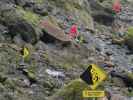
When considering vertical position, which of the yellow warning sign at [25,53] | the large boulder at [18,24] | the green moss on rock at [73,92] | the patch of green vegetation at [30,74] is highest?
the large boulder at [18,24]

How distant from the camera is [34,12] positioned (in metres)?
23.2

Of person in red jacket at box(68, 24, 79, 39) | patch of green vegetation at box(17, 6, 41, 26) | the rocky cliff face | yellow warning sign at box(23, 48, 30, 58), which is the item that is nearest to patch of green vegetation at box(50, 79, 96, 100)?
the rocky cliff face

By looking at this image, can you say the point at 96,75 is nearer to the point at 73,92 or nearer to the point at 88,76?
the point at 88,76

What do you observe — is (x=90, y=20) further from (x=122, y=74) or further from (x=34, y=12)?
(x=122, y=74)

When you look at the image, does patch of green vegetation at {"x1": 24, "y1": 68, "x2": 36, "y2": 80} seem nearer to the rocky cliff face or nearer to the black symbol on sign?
the rocky cliff face

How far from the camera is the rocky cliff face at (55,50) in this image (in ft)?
49.9

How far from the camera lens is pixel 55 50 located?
2097 cm

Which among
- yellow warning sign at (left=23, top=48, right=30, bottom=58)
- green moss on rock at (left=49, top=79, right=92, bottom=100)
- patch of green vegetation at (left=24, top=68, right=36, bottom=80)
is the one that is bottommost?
patch of green vegetation at (left=24, top=68, right=36, bottom=80)

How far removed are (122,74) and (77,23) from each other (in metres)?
8.26

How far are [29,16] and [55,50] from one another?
177 centimetres

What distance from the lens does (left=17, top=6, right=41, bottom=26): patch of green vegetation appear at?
20.8 meters

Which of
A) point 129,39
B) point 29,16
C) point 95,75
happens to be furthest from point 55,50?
point 95,75

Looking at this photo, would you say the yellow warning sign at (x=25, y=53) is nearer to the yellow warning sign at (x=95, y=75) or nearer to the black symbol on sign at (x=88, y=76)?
the black symbol on sign at (x=88, y=76)

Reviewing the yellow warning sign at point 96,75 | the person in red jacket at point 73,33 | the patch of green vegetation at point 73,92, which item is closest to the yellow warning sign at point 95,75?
the yellow warning sign at point 96,75
